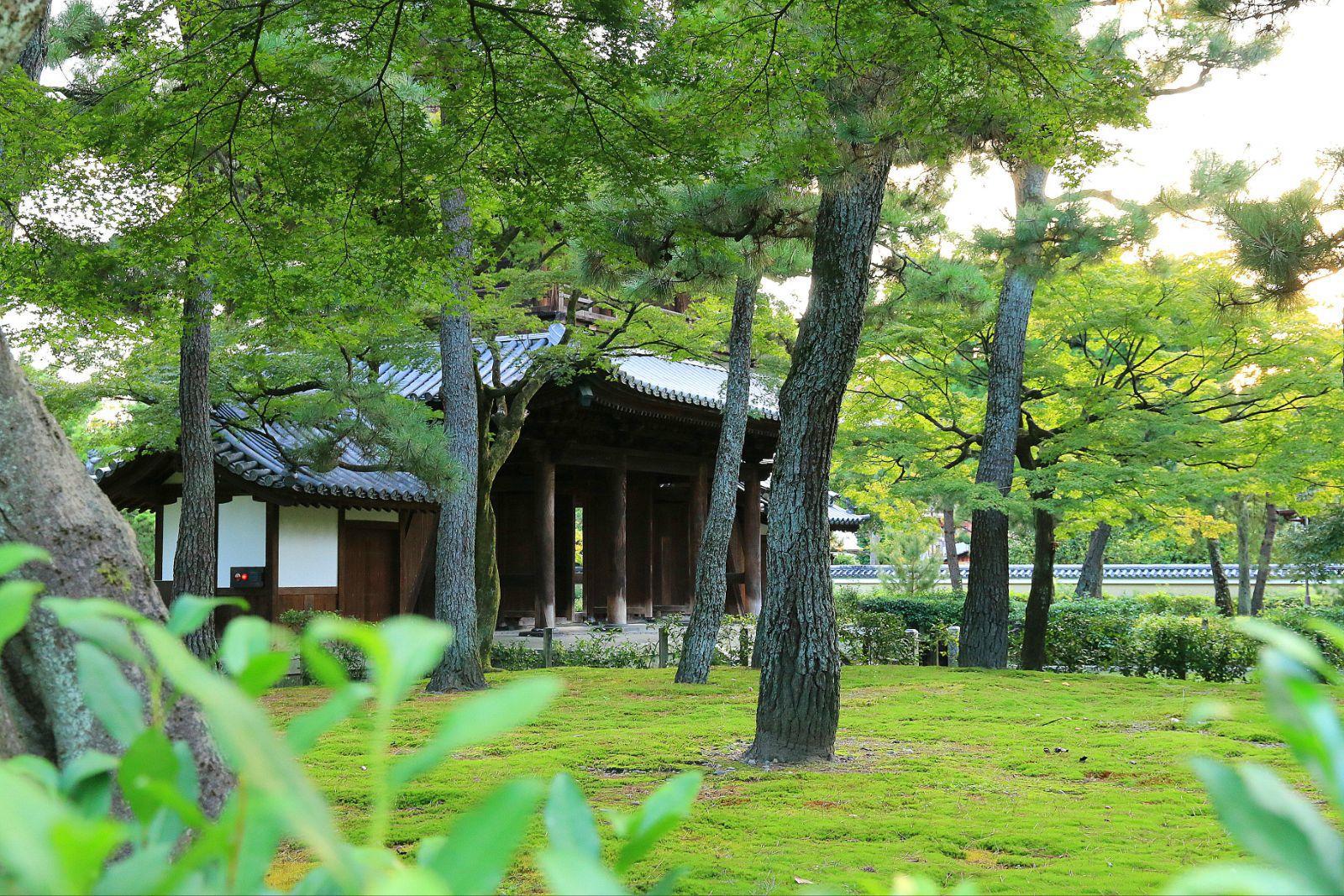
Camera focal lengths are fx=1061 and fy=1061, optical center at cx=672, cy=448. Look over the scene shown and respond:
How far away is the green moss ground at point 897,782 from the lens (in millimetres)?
3705

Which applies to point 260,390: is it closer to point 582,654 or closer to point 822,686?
point 582,654

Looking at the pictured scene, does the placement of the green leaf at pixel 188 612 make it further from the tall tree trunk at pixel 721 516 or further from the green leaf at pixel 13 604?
the tall tree trunk at pixel 721 516

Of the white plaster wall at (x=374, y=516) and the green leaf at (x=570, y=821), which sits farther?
the white plaster wall at (x=374, y=516)

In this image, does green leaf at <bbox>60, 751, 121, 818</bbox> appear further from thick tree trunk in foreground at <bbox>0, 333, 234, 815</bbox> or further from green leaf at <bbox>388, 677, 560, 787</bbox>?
thick tree trunk in foreground at <bbox>0, 333, 234, 815</bbox>

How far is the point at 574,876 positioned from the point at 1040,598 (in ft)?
42.6

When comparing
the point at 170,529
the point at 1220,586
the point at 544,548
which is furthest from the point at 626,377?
the point at 1220,586

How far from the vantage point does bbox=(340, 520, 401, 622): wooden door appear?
43.1 feet

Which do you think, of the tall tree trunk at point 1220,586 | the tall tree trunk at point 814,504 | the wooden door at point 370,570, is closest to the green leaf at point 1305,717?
the tall tree trunk at point 814,504

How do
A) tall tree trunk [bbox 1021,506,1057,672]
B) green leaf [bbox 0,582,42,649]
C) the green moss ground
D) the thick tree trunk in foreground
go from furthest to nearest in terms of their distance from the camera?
tall tree trunk [bbox 1021,506,1057,672], the green moss ground, the thick tree trunk in foreground, green leaf [bbox 0,582,42,649]

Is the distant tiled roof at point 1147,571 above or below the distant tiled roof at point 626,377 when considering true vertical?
below

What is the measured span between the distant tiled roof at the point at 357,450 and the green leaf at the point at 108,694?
984 centimetres

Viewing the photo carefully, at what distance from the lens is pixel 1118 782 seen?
5.29 meters

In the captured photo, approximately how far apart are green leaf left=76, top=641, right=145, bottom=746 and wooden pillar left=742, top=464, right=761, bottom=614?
1675 centimetres

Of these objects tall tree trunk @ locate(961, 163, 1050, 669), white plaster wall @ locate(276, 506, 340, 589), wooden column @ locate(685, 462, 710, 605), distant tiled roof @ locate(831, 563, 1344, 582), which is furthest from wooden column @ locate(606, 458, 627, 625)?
distant tiled roof @ locate(831, 563, 1344, 582)
